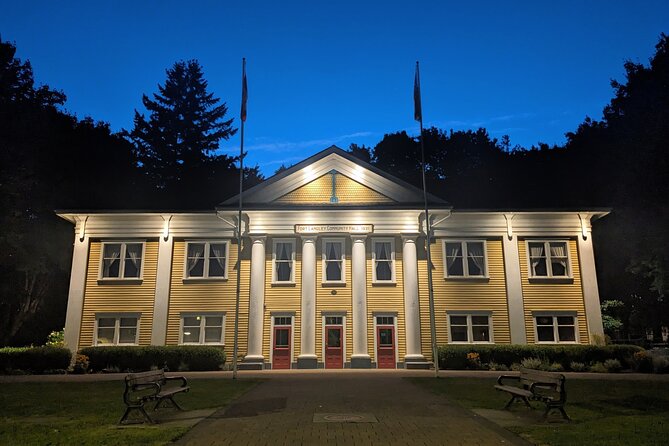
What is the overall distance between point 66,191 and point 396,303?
28.5 meters

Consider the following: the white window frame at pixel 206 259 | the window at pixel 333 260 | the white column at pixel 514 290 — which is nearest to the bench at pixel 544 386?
the white column at pixel 514 290

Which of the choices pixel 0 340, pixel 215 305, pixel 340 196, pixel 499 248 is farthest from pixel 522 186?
pixel 0 340

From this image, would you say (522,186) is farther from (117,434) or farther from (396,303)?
(117,434)

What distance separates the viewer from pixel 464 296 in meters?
28.0

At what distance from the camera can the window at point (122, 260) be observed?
93.7ft

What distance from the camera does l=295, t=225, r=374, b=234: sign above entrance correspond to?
27750 millimetres

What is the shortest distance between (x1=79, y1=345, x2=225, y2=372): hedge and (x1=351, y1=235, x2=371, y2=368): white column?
694cm

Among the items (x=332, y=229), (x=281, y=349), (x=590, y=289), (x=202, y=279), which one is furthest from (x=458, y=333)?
(x=202, y=279)

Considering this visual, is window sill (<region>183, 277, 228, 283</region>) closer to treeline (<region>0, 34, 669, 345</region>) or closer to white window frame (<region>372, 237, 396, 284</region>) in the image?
treeline (<region>0, 34, 669, 345</region>)

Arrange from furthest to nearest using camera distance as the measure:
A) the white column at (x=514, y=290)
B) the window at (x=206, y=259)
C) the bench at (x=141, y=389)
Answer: the window at (x=206, y=259)
the white column at (x=514, y=290)
the bench at (x=141, y=389)

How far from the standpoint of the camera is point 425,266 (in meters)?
28.0

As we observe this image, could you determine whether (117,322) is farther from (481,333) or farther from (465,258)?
(481,333)

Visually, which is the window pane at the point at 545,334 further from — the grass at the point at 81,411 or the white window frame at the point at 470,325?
the grass at the point at 81,411

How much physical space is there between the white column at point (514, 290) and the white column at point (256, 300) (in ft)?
44.1
